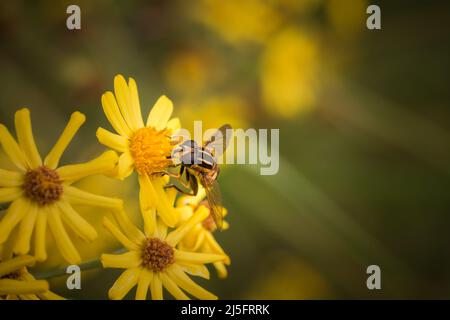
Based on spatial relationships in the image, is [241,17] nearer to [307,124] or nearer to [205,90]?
[205,90]

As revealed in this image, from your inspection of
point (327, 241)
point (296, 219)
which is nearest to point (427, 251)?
point (327, 241)

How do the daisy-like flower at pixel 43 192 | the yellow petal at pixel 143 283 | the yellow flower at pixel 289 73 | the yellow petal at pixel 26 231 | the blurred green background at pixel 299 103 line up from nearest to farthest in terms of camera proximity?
the yellow petal at pixel 26 231 < the daisy-like flower at pixel 43 192 < the yellow petal at pixel 143 283 < the blurred green background at pixel 299 103 < the yellow flower at pixel 289 73

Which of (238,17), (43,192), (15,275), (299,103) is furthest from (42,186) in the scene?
(299,103)

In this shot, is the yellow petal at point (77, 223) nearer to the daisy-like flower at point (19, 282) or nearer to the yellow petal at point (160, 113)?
the daisy-like flower at point (19, 282)

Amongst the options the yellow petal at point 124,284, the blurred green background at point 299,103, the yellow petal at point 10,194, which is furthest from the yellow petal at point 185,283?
the blurred green background at point 299,103

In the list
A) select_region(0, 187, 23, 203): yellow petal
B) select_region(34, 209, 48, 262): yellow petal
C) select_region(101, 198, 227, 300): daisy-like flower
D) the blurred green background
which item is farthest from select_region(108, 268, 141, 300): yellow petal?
the blurred green background
